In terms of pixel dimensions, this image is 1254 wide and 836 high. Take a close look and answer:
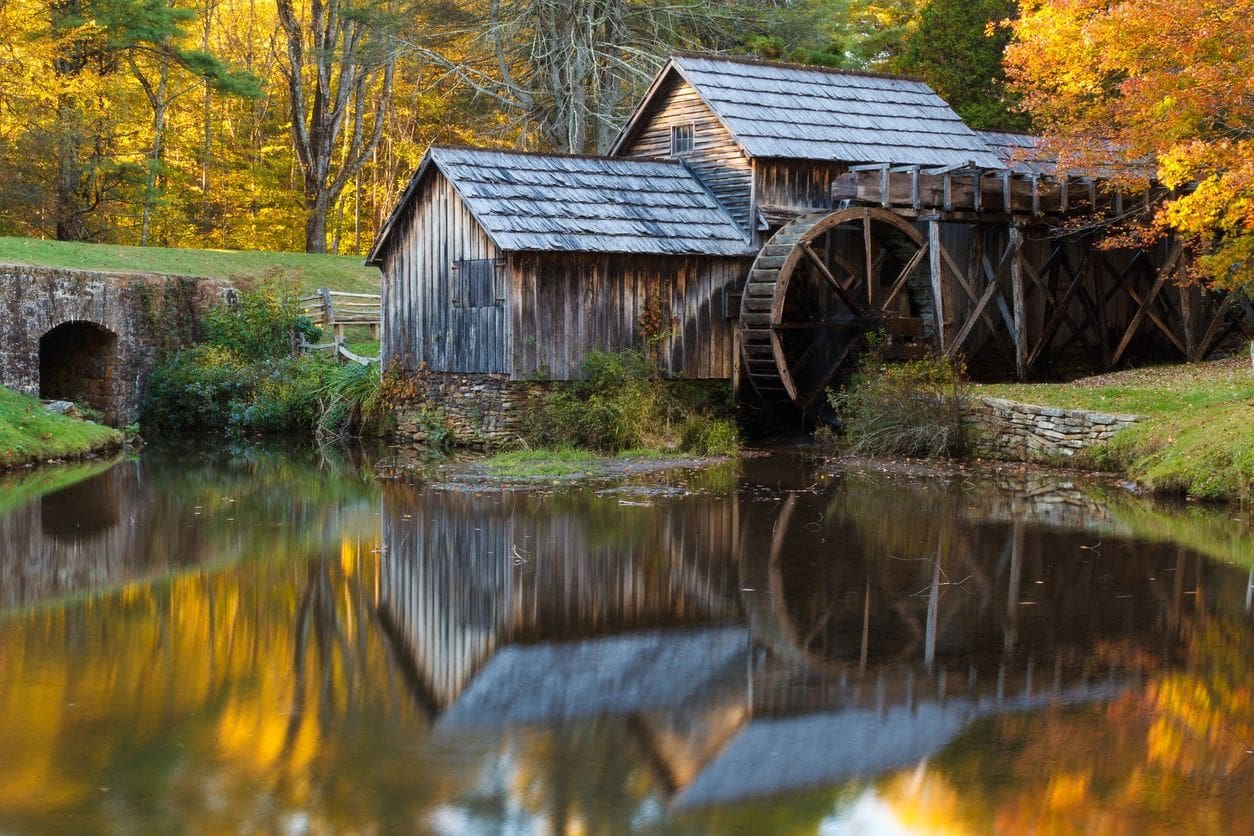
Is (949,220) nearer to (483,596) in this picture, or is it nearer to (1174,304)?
(1174,304)

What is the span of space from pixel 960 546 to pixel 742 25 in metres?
23.9

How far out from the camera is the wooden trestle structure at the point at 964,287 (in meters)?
22.0

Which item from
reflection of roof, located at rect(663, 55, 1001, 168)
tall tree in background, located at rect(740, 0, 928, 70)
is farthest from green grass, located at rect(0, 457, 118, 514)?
tall tree in background, located at rect(740, 0, 928, 70)

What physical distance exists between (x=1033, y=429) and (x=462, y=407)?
8.51 m

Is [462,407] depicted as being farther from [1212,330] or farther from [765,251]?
[1212,330]

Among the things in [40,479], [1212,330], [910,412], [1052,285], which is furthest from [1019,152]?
[40,479]

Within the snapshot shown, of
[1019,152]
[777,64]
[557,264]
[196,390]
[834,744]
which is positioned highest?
Answer: [777,64]

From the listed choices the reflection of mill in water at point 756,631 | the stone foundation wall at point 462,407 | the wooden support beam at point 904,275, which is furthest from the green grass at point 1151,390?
the stone foundation wall at point 462,407

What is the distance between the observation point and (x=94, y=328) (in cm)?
2712

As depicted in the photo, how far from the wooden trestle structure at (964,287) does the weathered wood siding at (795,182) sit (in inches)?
15.4

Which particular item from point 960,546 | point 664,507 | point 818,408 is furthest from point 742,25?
point 960,546

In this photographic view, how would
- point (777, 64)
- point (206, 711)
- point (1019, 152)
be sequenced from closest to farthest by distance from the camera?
point (206, 711), point (1019, 152), point (777, 64)

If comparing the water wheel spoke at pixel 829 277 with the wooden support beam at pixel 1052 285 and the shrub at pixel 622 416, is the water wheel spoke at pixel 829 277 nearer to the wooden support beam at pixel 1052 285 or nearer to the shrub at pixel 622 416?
the shrub at pixel 622 416

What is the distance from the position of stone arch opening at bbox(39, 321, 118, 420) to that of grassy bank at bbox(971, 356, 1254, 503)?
1567cm
